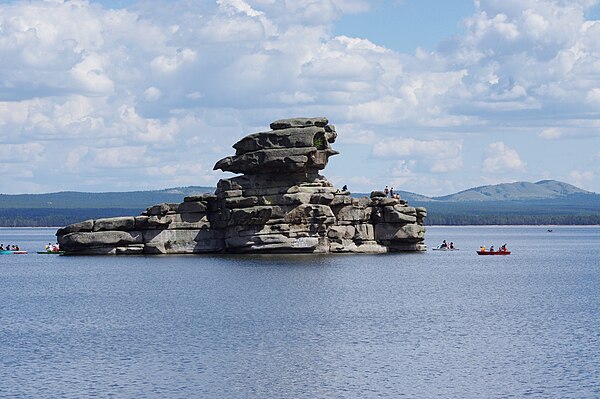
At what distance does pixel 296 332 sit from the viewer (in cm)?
5475

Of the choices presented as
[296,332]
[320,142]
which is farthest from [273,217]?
[296,332]

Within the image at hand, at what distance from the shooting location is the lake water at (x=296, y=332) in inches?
1654

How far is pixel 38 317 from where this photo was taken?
62.2 m

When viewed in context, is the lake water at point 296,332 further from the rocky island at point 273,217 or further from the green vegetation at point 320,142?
the green vegetation at point 320,142

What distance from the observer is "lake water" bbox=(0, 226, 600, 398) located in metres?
42.0

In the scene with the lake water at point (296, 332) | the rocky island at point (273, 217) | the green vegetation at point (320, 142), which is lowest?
the lake water at point (296, 332)

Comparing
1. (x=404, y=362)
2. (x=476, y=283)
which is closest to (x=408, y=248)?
(x=476, y=283)

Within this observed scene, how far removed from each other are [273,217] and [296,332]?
1724 inches

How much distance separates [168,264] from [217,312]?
34.2 m

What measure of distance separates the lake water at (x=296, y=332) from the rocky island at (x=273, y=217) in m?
5.16

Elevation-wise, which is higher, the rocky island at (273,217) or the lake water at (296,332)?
the rocky island at (273,217)

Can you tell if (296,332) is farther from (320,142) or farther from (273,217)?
(320,142)

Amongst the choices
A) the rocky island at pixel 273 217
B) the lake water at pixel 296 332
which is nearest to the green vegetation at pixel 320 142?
the rocky island at pixel 273 217

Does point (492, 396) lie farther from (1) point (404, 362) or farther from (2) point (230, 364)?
(2) point (230, 364)
